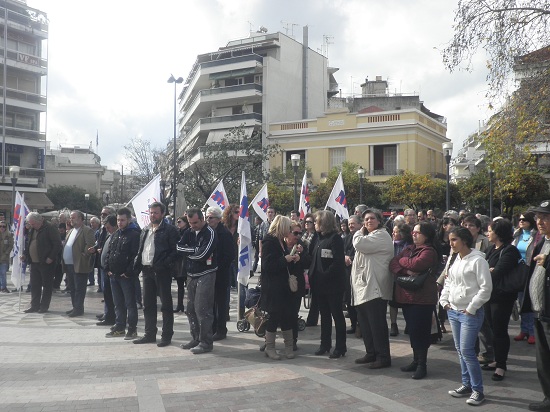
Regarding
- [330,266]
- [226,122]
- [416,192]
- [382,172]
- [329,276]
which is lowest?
[329,276]

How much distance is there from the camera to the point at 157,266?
796 centimetres

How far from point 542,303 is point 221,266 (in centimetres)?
441

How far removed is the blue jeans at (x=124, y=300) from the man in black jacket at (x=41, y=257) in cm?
282

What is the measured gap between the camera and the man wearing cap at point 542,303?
17.0ft

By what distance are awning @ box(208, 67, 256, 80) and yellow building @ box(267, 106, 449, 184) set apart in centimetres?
638

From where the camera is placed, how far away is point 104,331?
9.20 meters

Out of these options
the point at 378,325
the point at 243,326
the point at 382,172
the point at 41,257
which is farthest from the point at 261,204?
the point at 382,172

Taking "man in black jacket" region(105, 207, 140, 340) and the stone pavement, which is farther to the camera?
"man in black jacket" region(105, 207, 140, 340)

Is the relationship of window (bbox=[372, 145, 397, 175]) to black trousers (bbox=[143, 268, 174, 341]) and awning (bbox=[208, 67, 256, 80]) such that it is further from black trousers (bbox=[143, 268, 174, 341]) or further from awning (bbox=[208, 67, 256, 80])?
black trousers (bbox=[143, 268, 174, 341])

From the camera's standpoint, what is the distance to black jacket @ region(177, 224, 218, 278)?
764cm

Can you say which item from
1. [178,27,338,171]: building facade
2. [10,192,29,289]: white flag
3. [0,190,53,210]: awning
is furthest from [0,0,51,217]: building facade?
[10,192,29,289]: white flag

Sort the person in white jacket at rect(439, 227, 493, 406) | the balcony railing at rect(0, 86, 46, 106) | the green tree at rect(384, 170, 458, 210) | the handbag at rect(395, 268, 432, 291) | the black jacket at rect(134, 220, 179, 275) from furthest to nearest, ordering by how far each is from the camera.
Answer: the balcony railing at rect(0, 86, 46, 106), the green tree at rect(384, 170, 458, 210), the black jacket at rect(134, 220, 179, 275), the handbag at rect(395, 268, 432, 291), the person in white jacket at rect(439, 227, 493, 406)

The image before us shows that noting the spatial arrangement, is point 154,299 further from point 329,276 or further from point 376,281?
point 376,281

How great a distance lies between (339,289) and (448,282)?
1.66 meters
